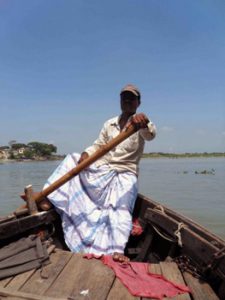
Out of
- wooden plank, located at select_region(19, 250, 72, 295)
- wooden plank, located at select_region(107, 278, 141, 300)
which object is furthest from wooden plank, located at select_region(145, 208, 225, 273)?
wooden plank, located at select_region(19, 250, 72, 295)

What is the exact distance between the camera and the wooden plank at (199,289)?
1.90 meters

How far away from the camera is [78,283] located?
2.04 m

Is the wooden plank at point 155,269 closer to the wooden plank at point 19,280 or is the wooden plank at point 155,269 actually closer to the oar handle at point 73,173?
the wooden plank at point 19,280

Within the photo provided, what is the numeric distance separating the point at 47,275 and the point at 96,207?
1.06 metres

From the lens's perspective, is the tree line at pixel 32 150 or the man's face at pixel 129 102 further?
the tree line at pixel 32 150

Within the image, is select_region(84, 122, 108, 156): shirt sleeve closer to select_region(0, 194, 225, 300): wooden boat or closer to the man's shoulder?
the man's shoulder

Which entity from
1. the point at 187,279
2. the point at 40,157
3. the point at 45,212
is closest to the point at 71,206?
the point at 45,212

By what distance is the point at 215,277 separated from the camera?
207 centimetres

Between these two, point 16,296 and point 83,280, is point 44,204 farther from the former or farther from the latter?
point 16,296

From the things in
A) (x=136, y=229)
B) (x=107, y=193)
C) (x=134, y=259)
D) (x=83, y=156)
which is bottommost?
(x=134, y=259)

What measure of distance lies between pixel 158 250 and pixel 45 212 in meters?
1.16

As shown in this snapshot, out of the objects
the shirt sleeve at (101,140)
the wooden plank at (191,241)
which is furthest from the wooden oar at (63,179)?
the wooden plank at (191,241)

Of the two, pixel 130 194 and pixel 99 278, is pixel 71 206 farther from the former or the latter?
pixel 99 278

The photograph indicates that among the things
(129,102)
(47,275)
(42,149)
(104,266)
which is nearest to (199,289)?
(104,266)
